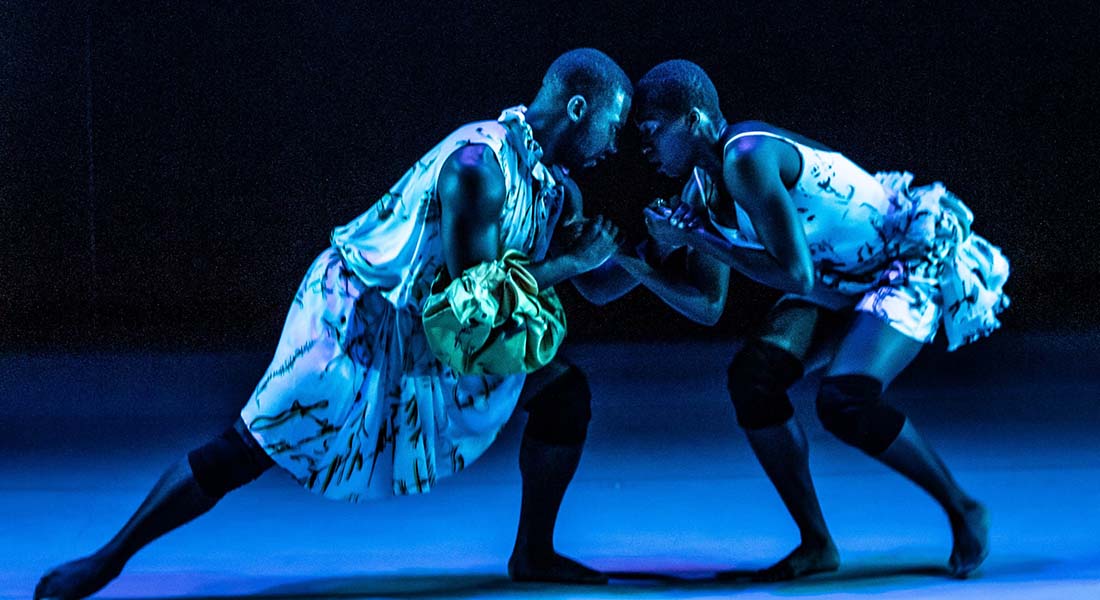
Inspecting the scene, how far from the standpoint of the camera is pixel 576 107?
2.72m

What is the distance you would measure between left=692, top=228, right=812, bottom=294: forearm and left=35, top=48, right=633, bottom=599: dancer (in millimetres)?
205

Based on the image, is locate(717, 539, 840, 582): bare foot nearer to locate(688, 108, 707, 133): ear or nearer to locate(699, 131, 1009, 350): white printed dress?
locate(699, 131, 1009, 350): white printed dress

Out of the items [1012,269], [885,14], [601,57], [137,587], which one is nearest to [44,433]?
[137,587]

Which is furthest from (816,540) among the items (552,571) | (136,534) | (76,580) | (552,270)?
(76,580)

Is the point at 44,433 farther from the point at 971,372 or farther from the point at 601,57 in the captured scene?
the point at 971,372

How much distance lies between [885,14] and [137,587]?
447 cm

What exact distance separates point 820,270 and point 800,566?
65cm

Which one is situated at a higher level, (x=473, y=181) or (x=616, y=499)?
(x=473, y=181)

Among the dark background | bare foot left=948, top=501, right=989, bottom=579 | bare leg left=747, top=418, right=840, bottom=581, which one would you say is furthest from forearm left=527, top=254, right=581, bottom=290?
the dark background

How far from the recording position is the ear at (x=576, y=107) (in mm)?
2711

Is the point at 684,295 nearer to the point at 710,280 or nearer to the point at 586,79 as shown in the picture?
the point at 710,280

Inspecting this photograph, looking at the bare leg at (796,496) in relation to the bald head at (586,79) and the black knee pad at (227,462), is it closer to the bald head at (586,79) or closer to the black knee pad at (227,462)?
the bald head at (586,79)

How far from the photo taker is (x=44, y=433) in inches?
196

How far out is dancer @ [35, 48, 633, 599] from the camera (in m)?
2.57
